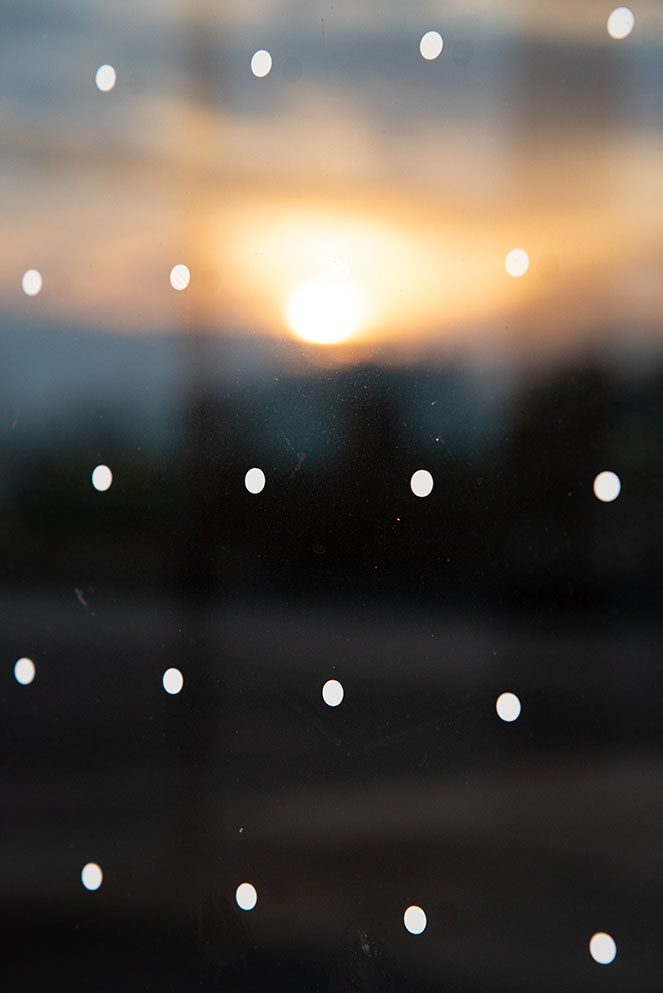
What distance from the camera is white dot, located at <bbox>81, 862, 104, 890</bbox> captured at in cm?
107

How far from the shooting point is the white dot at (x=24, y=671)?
1.10 m

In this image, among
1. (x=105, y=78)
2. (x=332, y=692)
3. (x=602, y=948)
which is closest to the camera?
(x=602, y=948)

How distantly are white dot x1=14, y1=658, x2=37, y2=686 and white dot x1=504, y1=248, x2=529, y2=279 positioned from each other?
57 cm

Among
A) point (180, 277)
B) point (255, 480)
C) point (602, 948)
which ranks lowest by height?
point (602, 948)

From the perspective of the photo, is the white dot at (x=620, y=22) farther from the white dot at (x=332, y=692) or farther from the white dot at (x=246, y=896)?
the white dot at (x=246, y=896)

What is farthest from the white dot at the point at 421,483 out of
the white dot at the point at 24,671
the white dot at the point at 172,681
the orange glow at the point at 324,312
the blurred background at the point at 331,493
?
the white dot at the point at 24,671

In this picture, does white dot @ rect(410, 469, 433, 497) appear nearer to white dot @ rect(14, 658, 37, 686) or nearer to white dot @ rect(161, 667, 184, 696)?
white dot @ rect(161, 667, 184, 696)

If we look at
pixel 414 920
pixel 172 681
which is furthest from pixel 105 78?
pixel 414 920

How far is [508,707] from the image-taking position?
2.87ft

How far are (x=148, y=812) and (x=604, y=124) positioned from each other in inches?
26.9

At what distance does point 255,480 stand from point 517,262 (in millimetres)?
281

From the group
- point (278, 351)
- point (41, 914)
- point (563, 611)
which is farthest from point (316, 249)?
point (41, 914)

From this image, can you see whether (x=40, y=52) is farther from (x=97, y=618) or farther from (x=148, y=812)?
(x=148, y=812)

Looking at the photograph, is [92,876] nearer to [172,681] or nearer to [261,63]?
[172,681]
